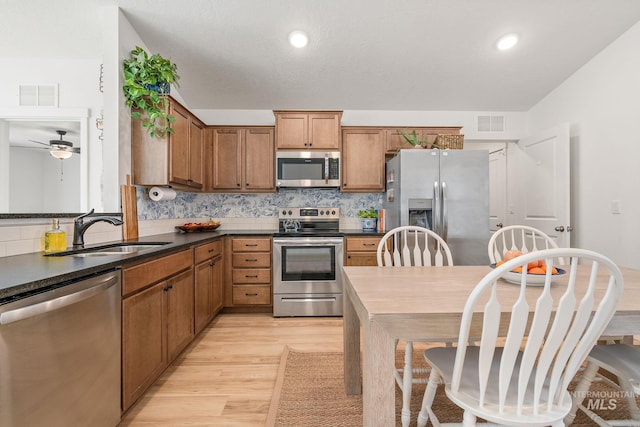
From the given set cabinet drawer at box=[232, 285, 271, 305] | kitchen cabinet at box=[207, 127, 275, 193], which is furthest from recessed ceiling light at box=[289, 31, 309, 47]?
cabinet drawer at box=[232, 285, 271, 305]

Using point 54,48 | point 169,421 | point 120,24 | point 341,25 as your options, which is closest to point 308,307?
point 169,421

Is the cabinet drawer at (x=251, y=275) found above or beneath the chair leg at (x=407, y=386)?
above

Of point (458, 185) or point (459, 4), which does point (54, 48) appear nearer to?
point (459, 4)

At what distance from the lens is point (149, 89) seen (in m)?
2.38

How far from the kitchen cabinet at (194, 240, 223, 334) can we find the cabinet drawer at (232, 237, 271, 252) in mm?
188

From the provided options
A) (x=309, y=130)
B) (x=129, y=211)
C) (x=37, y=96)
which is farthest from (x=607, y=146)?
(x=37, y=96)

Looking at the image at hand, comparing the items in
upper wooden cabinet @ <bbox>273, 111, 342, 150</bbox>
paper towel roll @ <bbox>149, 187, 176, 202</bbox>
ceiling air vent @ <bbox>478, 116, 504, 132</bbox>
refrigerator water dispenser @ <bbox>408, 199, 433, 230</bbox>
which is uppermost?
ceiling air vent @ <bbox>478, 116, 504, 132</bbox>

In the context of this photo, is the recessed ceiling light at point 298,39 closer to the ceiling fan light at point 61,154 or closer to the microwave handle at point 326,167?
the microwave handle at point 326,167

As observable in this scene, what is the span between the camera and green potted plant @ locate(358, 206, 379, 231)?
3668mm

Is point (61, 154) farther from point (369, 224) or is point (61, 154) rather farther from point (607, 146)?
point (607, 146)

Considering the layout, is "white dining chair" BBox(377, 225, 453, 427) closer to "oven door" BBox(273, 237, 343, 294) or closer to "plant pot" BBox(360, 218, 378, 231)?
"plant pot" BBox(360, 218, 378, 231)

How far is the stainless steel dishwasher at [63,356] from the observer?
37.0 inches

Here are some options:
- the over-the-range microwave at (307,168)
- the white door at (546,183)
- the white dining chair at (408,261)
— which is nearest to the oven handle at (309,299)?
the white dining chair at (408,261)

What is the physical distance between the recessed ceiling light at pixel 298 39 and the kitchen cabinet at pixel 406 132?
1404mm
